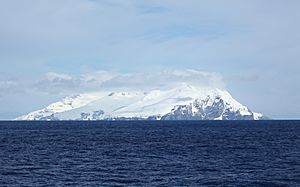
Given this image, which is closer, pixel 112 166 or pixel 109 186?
pixel 109 186

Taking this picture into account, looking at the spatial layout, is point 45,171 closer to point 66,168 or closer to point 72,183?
point 66,168

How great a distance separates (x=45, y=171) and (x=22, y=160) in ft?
47.0

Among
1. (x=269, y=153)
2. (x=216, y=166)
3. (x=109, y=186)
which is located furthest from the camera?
(x=269, y=153)

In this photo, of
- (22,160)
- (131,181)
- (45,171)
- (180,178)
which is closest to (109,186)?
(131,181)

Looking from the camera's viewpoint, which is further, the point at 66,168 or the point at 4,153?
the point at 4,153

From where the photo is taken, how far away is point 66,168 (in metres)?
70.0

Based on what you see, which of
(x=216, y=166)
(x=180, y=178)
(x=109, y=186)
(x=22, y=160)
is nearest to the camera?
(x=109, y=186)

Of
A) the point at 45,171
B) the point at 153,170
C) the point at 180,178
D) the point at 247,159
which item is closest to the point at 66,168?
the point at 45,171

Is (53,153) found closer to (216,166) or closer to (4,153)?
(4,153)

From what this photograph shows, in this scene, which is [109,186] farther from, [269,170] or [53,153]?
[53,153]

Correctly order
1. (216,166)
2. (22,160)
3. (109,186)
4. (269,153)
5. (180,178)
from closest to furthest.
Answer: (109,186) < (180,178) < (216,166) < (22,160) < (269,153)

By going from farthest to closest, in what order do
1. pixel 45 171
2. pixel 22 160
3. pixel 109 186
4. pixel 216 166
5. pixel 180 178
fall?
1. pixel 22 160
2. pixel 216 166
3. pixel 45 171
4. pixel 180 178
5. pixel 109 186

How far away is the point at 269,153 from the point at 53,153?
1505 inches

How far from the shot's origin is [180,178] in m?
61.5
